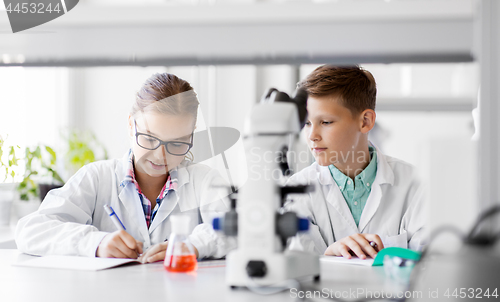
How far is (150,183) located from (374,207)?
786mm

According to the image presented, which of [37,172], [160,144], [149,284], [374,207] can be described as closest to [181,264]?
[149,284]

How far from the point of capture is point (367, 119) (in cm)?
162

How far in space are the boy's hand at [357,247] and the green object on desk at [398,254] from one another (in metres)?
0.09

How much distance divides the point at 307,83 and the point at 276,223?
958 mm

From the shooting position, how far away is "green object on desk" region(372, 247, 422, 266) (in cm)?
83

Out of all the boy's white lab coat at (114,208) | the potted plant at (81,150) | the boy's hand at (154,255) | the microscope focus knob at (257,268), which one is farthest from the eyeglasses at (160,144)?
the microscope focus knob at (257,268)

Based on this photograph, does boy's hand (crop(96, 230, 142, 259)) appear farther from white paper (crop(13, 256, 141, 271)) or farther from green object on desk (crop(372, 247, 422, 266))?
green object on desk (crop(372, 247, 422, 266))

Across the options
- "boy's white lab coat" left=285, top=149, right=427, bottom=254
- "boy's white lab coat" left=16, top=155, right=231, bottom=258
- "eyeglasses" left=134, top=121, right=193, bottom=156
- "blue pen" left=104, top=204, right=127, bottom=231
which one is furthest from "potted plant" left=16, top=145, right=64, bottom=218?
"boy's white lab coat" left=285, top=149, right=427, bottom=254

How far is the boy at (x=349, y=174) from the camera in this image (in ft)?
4.80

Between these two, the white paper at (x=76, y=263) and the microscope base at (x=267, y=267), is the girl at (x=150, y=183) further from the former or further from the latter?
the microscope base at (x=267, y=267)

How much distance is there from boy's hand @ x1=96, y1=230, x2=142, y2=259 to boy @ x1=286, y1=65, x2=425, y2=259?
61cm

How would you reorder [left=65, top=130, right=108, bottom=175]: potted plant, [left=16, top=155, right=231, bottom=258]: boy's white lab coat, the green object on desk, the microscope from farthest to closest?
[left=65, top=130, right=108, bottom=175]: potted plant
[left=16, top=155, right=231, bottom=258]: boy's white lab coat
the green object on desk
the microscope

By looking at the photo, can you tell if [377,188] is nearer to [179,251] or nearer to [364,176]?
[364,176]

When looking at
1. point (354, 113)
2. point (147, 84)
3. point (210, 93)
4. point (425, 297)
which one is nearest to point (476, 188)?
point (425, 297)
